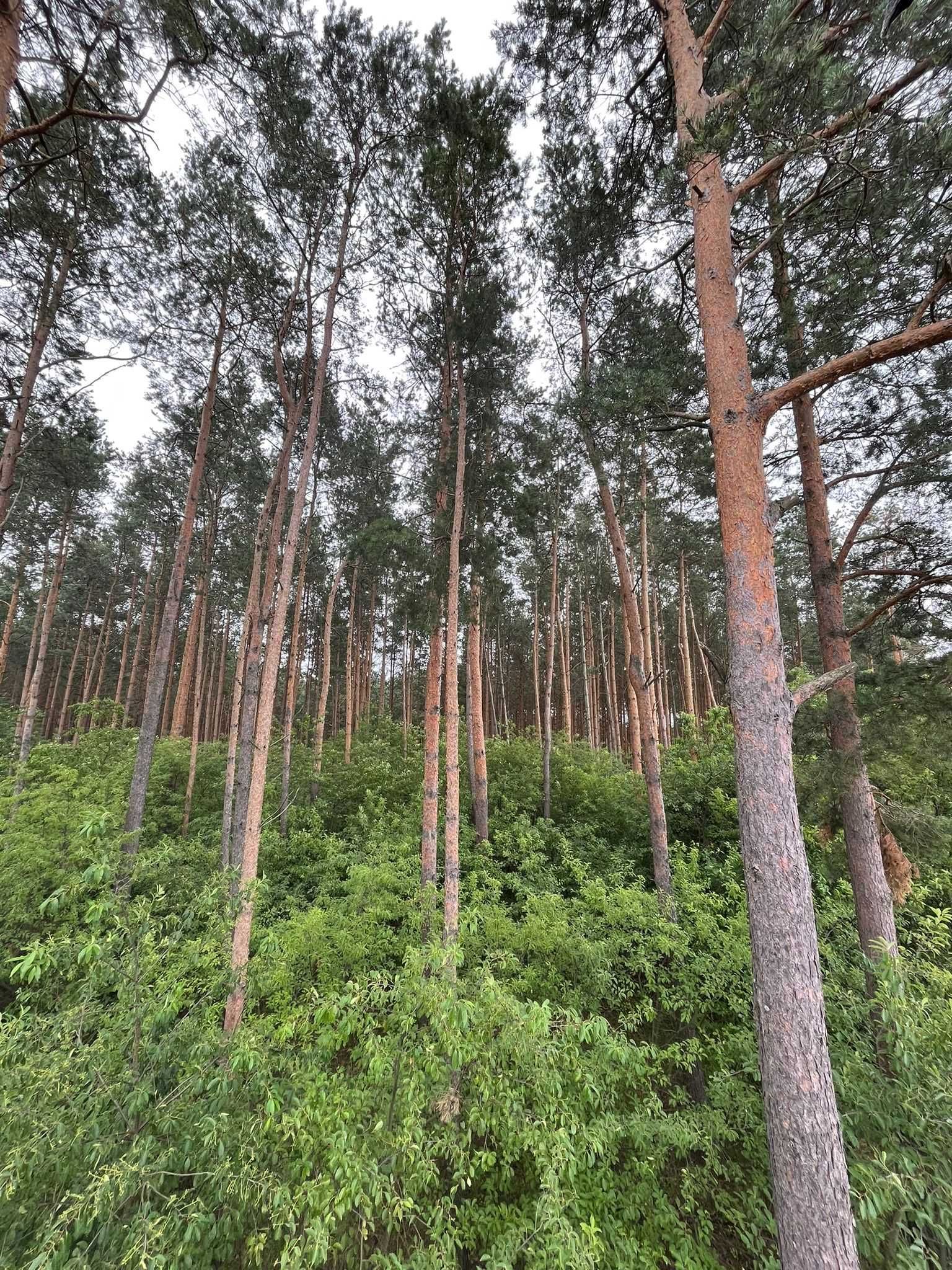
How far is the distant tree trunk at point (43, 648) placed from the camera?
10.5m

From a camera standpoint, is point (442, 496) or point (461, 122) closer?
point (461, 122)

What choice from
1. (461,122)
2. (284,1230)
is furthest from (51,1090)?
(461,122)

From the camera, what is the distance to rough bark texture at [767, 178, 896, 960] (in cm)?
458

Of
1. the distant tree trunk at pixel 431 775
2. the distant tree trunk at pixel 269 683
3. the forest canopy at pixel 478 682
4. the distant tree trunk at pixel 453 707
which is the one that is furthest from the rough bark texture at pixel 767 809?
the distant tree trunk at pixel 431 775

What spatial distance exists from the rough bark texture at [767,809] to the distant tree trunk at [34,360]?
334 inches

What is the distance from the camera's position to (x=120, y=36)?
397cm

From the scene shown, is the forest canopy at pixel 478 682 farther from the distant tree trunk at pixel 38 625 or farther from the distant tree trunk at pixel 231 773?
the distant tree trunk at pixel 38 625

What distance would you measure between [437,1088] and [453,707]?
3.92 m

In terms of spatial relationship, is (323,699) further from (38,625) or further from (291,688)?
(38,625)

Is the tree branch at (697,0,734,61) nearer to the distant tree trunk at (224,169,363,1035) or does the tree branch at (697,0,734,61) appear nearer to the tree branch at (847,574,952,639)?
the distant tree trunk at (224,169,363,1035)

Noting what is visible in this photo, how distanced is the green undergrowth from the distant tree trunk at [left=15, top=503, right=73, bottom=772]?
18.8 feet

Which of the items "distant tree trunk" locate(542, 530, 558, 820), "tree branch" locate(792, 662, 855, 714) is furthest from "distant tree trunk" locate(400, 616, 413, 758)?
"tree branch" locate(792, 662, 855, 714)

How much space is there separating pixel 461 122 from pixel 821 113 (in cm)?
492

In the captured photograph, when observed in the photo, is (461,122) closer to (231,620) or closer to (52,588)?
(52,588)
